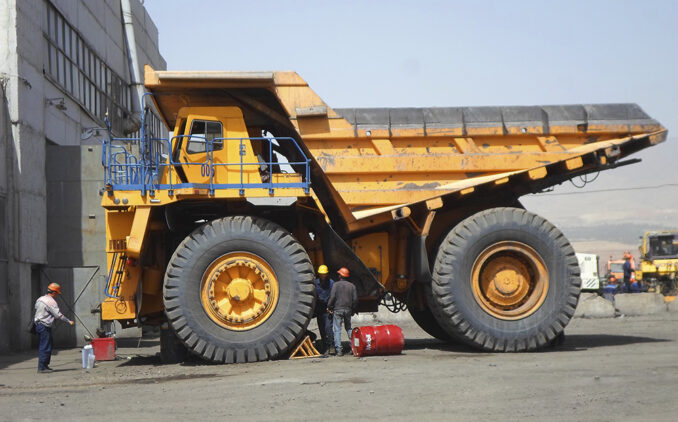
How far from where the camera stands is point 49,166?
69.4 feet

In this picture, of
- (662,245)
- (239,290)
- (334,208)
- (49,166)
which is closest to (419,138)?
(334,208)

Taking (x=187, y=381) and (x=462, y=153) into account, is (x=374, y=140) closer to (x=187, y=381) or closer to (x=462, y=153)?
(x=462, y=153)

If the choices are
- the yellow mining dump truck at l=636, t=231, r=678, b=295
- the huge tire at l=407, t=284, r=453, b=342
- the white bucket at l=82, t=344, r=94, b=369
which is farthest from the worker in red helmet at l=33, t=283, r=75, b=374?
the yellow mining dump truck at l=636, t=231, r=678, b=295

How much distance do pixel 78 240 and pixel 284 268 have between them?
9.09 metres

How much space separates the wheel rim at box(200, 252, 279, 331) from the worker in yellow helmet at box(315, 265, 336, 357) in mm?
1130

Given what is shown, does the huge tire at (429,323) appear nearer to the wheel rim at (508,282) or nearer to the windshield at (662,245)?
the wheel rim at (508,282)

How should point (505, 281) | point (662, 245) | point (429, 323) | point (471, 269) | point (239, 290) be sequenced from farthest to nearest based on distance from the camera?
1. point (662, 245)
2. point (429, 323)
3. point (505, 281)
4. point (471, 269)
5. point (239, 290)

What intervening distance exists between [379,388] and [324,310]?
5.03m

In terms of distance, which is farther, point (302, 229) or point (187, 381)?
point (302, 229)

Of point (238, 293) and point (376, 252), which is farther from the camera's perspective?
point (376, 252)

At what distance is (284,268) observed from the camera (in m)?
13.9

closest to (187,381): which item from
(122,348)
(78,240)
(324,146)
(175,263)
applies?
(175,263)

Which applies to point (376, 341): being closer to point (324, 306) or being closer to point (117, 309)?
point (324, 306)

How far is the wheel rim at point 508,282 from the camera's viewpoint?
14320mm
